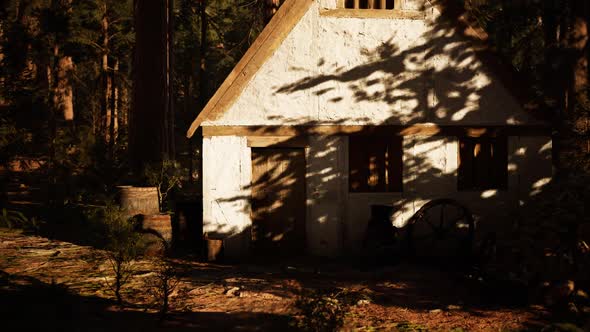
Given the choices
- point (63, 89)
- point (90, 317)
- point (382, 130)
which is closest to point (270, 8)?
point (382, 130)

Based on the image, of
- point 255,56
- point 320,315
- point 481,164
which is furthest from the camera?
point 481,164

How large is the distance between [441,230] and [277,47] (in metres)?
5.06

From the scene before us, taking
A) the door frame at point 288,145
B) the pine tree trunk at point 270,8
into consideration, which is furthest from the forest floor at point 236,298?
the pine tree trunk at point 270,8

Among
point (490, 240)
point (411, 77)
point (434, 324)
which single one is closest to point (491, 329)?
point (434, 324)

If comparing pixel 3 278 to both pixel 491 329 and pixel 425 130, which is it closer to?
pixel 491 329

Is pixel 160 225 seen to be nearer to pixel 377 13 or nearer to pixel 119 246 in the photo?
pixel 119 246

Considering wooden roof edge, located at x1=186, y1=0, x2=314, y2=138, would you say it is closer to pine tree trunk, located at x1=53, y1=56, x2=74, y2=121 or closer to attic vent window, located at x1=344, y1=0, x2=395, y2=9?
attic vent window, located at x1=344, y1=0, x2=395, y2=9

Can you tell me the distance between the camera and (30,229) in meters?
12.7

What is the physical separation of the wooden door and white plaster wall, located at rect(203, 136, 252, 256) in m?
0.34

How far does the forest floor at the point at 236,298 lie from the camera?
6559 mm

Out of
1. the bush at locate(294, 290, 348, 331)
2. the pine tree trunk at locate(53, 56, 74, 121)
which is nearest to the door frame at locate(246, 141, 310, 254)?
the bush at locate(294, 290, 348, 331)

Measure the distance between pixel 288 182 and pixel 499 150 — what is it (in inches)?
182

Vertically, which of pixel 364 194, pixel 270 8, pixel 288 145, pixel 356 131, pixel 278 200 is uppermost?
pixel 270 8

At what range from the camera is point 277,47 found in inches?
Answer: 408
